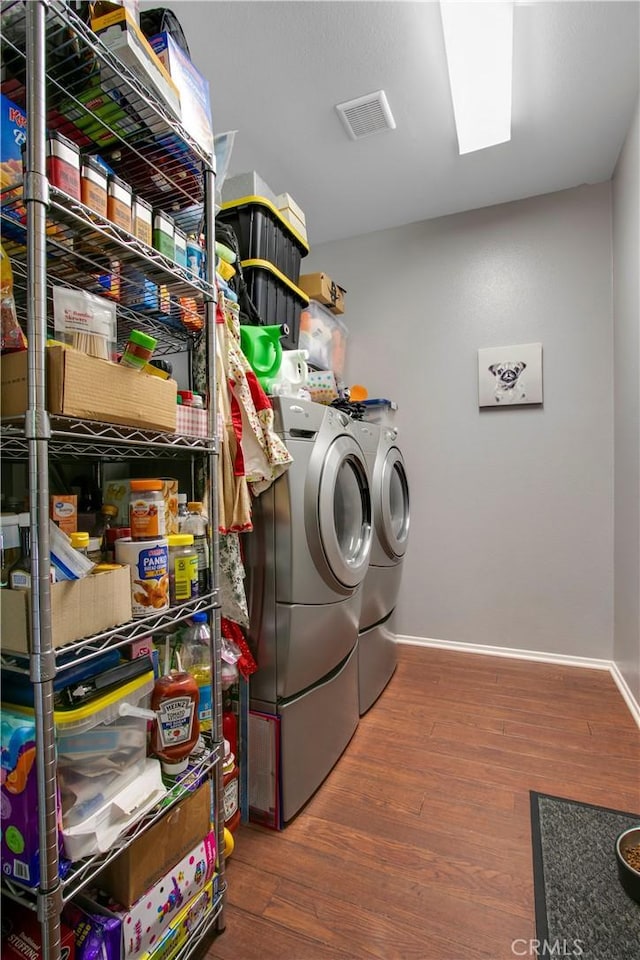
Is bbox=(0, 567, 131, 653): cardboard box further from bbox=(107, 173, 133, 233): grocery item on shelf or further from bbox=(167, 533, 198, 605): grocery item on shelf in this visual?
bbox=(107, 173, 133, 233): grocery item on shelf

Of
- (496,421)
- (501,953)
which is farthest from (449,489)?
(501,953)

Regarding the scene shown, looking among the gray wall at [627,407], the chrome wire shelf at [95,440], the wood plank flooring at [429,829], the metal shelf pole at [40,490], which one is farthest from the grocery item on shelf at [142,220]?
the gray wall at [627,407]

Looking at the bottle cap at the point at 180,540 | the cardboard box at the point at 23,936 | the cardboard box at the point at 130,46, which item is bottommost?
the cardboard box at the point at 23,936

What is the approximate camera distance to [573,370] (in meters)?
2.66

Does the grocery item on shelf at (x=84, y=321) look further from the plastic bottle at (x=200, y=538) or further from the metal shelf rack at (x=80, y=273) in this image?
the plastic bottle at (x=200, y=538)

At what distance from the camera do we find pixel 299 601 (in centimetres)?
150

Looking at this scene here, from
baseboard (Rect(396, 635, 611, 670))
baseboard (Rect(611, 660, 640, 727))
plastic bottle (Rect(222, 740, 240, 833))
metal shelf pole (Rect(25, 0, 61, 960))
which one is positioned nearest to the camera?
metal shelf pole (Rect(25, 0, 61, 960))

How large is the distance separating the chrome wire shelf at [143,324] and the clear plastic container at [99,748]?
83 centimetres

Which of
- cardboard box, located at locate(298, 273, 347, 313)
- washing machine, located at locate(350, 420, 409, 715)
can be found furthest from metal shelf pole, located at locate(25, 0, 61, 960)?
cardboard box, located at locate(298, 273, 347, 313)

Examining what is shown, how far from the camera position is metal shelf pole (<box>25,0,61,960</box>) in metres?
0.73

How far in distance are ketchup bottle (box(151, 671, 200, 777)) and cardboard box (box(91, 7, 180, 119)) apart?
1.24 meters

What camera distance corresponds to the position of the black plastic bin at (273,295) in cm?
186

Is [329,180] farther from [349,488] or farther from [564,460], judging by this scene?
[564,460]

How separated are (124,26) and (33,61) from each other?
30cm
